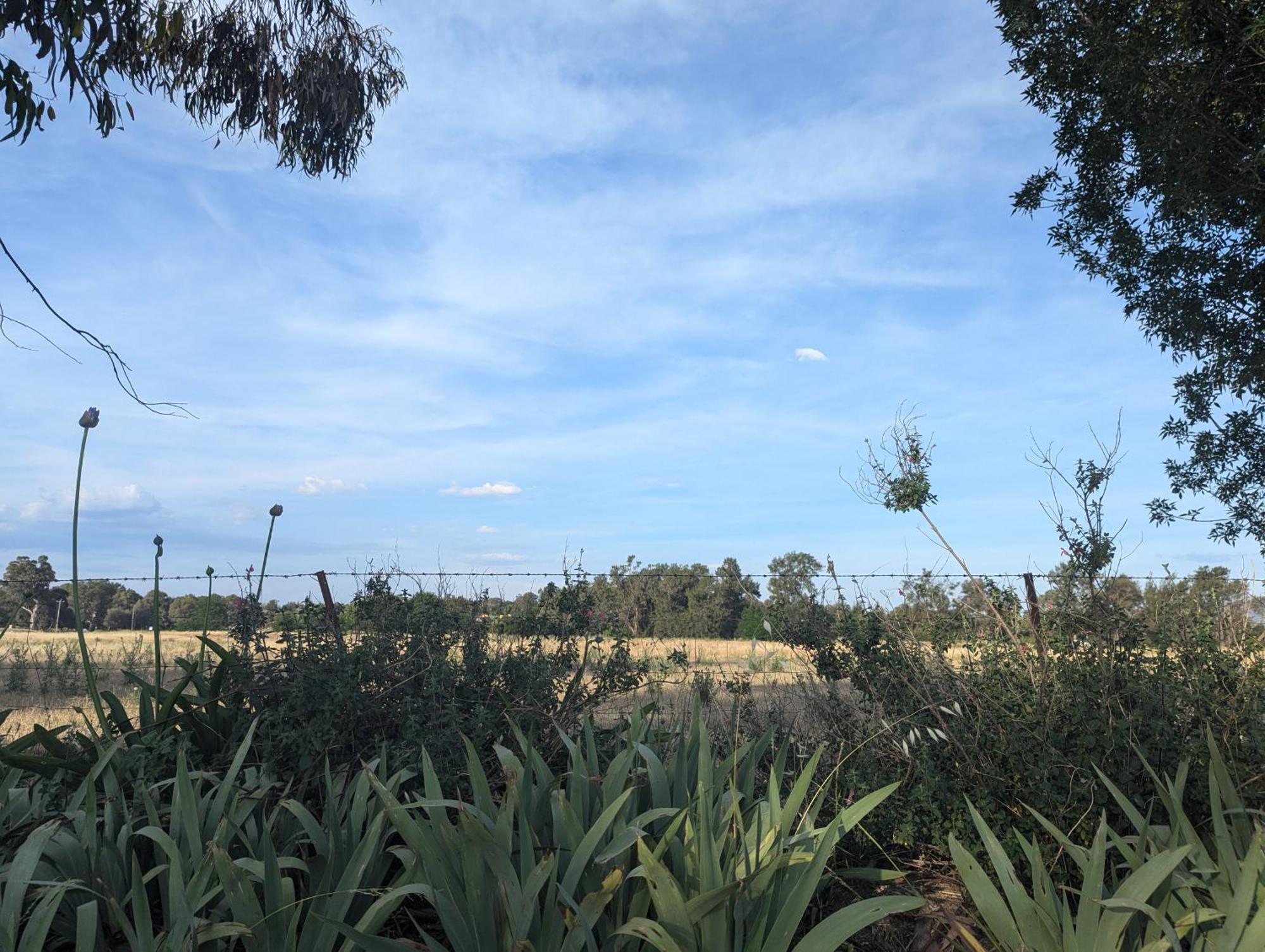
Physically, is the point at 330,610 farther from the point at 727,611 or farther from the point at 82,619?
the point at 727,611

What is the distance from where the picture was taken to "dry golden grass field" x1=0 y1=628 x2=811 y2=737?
6129mm

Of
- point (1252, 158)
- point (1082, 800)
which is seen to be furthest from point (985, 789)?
point (1252, 158)

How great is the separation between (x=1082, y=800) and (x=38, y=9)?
759 cm

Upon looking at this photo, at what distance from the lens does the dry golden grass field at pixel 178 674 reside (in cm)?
613

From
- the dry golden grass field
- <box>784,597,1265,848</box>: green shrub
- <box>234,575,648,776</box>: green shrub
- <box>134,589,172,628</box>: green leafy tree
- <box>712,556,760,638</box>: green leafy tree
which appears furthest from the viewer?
<box>134,589,172,628</box>: green leafy tree

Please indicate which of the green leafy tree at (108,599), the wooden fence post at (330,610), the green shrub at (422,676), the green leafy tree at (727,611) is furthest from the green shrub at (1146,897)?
the green leafy tree at (108,599)

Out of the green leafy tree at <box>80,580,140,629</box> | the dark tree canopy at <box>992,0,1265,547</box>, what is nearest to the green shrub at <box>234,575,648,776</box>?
the dark tree canopy at <box>992,0,1265,547</box>

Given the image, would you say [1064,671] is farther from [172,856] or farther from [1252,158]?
[1252,158]

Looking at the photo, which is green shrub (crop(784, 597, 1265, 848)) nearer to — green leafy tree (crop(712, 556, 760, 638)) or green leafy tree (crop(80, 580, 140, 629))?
green leafy tree (crop(712, 556, 760, 638))

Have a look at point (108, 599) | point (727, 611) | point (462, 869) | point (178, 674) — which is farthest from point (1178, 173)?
point (108, 599)

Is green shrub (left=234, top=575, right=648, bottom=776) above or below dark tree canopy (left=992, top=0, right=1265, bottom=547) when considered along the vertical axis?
below

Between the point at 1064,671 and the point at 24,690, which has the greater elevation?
the point at 1064,671

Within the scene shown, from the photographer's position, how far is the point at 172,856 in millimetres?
2703

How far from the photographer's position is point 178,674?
13.6 metres
